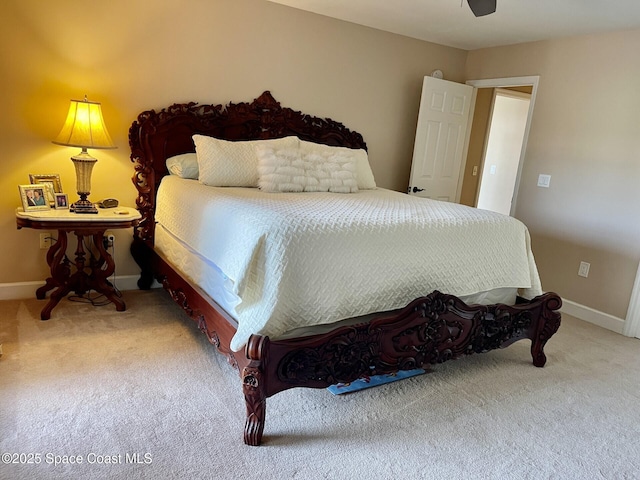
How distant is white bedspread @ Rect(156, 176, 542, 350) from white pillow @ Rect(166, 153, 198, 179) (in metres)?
0.41

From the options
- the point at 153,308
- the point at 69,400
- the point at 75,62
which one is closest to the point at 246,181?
the point at 153,308

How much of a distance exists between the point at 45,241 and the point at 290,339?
7.41 feet

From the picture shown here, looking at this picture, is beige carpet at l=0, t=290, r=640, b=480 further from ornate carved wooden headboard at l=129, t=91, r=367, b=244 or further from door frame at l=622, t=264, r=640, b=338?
ornate carved wooden headboard at l=129, t=91, r=367, b=244

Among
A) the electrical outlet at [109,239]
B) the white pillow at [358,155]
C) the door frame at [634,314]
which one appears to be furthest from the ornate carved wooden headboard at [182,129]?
the door frame at [634,314]

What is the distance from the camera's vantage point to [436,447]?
1899 mm

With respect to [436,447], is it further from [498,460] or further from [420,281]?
[420,281]

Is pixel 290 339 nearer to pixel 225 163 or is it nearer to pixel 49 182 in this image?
pixel 225 163

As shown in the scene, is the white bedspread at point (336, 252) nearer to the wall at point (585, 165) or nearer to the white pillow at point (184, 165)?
the white pillow at point (184, 165)

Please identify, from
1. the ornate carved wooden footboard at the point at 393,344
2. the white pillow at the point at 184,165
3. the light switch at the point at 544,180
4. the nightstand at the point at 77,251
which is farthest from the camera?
the light switch at the point at 544,180

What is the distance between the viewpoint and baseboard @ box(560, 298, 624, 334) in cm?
350

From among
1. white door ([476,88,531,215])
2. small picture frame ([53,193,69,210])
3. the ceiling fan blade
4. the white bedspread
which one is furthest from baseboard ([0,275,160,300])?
white door ([476,88,531,215])

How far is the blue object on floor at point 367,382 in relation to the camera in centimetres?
228

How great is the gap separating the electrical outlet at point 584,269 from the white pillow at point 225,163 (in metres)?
2.78

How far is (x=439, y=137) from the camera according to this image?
451 cm
